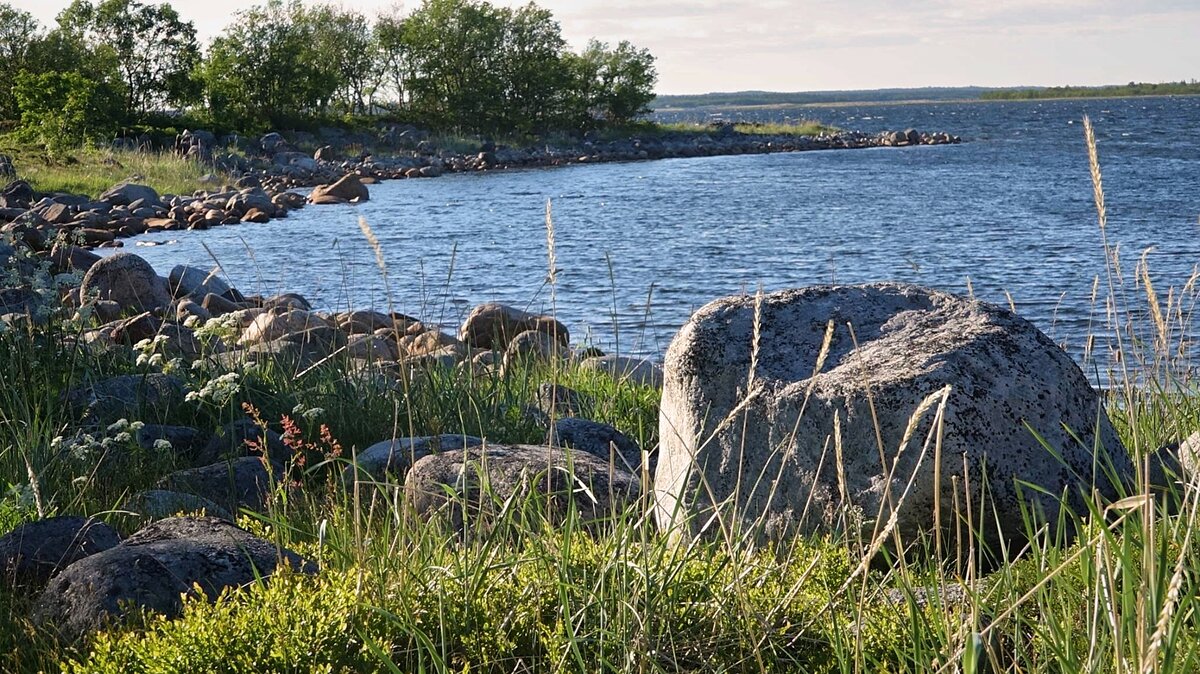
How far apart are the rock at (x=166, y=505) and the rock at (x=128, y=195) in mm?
23948

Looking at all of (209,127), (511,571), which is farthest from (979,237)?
(209,127)

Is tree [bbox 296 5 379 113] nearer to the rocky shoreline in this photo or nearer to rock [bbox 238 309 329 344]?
the rocky shoreline

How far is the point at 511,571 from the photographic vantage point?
283cm

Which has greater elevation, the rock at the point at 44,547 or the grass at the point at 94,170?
the grass at the point at 94,170

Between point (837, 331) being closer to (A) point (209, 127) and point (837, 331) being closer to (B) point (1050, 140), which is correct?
(A) point (209, 127)

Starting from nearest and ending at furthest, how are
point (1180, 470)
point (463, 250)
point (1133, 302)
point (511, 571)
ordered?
point (511, 571)
point (1180, 470)
point (1133, 302)
point (463, 250)

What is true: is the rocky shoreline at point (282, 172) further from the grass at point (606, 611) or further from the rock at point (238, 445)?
the grass at point (606, 611)

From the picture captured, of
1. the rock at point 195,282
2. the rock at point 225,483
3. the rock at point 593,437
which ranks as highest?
the rock at point 225,483

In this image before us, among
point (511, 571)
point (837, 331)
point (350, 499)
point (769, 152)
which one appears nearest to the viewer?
point (511, 571)

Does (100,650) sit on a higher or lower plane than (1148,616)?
lower

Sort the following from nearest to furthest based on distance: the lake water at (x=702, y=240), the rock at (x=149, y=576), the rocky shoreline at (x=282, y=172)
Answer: the rock at (x=149, y=576) < the lake water at (x=702, y=240) < the rocky shoreline at (x=282, y=172)

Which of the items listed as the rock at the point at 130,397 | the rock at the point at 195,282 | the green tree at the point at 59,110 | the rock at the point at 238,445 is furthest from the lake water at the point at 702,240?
the green tree at the point at 59,110

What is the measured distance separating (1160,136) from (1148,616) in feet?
241

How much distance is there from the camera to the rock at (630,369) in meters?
7.82
